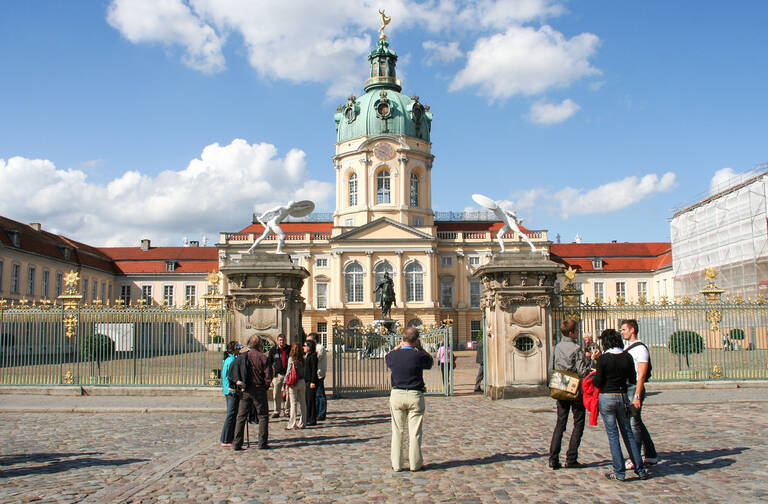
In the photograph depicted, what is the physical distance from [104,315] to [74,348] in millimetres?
1055

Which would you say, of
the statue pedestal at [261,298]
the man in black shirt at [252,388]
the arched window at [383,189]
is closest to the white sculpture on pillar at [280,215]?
the statue pedestal at [261,298]

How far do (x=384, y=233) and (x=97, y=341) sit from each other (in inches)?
1581

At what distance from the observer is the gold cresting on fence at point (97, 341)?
15.7 metres

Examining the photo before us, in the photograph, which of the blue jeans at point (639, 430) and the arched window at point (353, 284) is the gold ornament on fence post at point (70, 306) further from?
the arched window at point (353, 284)

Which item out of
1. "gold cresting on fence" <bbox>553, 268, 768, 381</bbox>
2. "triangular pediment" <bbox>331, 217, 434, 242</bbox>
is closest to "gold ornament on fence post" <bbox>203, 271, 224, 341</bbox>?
"gold cresting on fence" <bbox>553, 268, 768, 381</bbox>

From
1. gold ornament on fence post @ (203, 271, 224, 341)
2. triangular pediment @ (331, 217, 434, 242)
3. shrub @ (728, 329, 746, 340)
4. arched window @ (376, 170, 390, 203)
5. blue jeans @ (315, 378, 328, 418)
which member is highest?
arched window @ (376, 170, 390, 203)

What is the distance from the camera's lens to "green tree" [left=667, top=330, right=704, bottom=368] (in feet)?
52.7

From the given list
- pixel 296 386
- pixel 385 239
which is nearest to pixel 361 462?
pixel 296 386

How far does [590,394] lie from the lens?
290 inches

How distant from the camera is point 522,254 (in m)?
14.3

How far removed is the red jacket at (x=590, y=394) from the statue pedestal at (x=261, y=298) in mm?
7881

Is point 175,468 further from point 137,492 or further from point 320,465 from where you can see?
point 320,465

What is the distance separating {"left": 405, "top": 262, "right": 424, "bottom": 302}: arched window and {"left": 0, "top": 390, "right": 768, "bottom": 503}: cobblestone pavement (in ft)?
→ 143

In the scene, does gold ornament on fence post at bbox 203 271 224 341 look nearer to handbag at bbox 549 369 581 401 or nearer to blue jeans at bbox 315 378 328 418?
blue jeans at bbox 315 378 328 418
